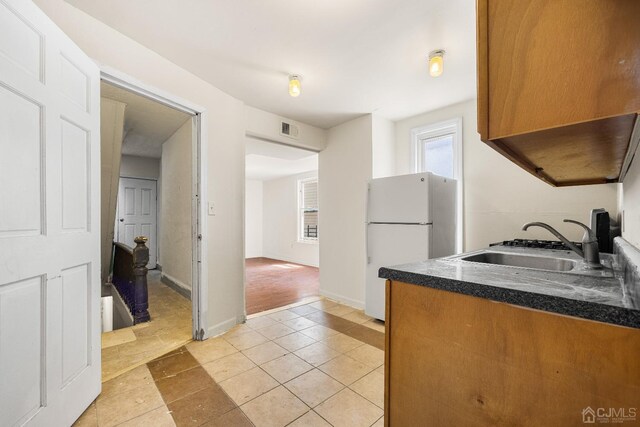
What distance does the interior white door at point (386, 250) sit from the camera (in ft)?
8.71

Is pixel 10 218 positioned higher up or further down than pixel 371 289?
higher up

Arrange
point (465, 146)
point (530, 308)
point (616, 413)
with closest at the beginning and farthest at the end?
1. point (616, 413)
2. point (530, 308)
3. point (465, 146)

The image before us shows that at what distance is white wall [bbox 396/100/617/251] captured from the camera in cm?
232

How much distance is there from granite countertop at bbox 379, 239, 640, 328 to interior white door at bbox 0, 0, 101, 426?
1.57 m

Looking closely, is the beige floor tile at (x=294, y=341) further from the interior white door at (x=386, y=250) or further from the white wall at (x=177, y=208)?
the white wall at (x=177, y=208)

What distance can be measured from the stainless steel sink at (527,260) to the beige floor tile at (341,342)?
1357 millimetres

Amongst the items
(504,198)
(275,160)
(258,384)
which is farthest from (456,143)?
(275,160)

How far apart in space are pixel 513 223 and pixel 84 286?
3.44 meters

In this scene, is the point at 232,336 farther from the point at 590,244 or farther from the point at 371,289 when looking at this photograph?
the point at 590,244

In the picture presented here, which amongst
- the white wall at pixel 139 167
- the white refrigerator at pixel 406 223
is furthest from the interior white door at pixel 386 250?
the white wall at pixel 139 167

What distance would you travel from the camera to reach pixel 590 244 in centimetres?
118

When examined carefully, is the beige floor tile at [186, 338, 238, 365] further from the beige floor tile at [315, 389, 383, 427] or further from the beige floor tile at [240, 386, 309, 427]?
the beige floor tile at [315, 389, 383, 427]

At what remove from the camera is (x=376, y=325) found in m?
2.90

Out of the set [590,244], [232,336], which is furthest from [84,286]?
[590,244]
